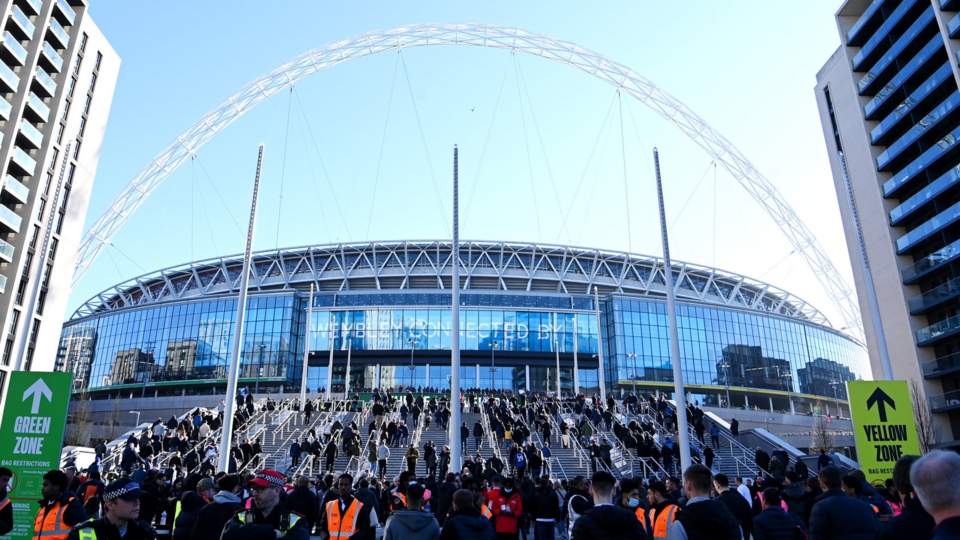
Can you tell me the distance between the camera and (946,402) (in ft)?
172

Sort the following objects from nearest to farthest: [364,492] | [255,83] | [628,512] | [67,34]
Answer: [628,512] → [364,492] → [67,34] → [255,83]

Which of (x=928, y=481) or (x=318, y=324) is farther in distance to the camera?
(x=318, y=324)

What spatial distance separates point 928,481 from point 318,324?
301 feet

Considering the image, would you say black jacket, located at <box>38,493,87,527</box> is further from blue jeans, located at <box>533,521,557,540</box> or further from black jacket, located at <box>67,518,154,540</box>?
blue jeans, located at <box>533,521,557,540</box>

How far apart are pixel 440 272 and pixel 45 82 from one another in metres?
54.9

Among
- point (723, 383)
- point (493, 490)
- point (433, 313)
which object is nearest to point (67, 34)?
point (433, 313)

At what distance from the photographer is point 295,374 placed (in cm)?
8988

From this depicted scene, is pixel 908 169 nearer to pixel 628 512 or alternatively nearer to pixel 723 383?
pixel 723 383

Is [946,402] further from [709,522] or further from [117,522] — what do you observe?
[117,522]

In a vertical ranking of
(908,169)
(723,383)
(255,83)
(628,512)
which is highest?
(255,83)

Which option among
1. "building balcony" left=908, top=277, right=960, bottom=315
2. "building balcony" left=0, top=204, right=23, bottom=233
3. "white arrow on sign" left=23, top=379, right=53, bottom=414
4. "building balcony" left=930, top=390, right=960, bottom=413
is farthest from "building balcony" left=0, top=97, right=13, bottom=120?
"building balcony" left=930, top=390, right=960, bottom=413

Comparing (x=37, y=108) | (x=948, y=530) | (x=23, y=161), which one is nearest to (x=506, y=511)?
(x=948, y=530)

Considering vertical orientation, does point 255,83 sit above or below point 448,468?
above

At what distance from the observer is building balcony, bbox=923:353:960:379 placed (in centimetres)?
5184
